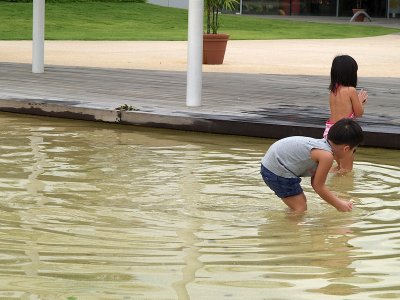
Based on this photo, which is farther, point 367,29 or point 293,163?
point 367,29

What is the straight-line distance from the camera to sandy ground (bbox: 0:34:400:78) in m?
19.9

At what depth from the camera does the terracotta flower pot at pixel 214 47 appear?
20.7m

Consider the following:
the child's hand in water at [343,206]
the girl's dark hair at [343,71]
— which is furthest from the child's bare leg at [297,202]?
the girl's dark hair at [343,71]

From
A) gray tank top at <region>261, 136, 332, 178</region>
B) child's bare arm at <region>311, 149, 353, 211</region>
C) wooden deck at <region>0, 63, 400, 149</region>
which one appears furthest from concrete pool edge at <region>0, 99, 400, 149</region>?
child's bare arm at <region>311, 149, 353, 211</region>

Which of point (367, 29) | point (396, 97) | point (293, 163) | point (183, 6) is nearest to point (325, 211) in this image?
point (293, 163)

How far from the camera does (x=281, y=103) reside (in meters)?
13.3

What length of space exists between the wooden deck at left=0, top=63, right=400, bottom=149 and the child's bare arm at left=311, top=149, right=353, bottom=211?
11.0ft

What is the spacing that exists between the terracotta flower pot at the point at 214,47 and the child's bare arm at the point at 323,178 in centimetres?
1349

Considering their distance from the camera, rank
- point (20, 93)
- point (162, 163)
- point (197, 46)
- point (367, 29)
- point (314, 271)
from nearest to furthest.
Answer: point (314, 271) < point (162, 163) < point (197, 46) < point (20, 93) < point (367, 29)

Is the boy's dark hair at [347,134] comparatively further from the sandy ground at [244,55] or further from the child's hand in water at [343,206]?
the sandy ground at [244,55]

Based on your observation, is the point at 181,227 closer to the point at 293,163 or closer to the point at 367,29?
the point at 293,163

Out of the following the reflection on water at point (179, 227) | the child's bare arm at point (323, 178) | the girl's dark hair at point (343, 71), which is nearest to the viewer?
the reflection on water at point (179, 227)

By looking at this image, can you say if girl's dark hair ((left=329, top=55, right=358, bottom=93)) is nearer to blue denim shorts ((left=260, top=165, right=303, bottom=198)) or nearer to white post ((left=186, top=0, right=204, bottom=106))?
blue denim shorts ((left=260, top=165, right=303, bottom=198))

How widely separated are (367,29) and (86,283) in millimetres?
34061
